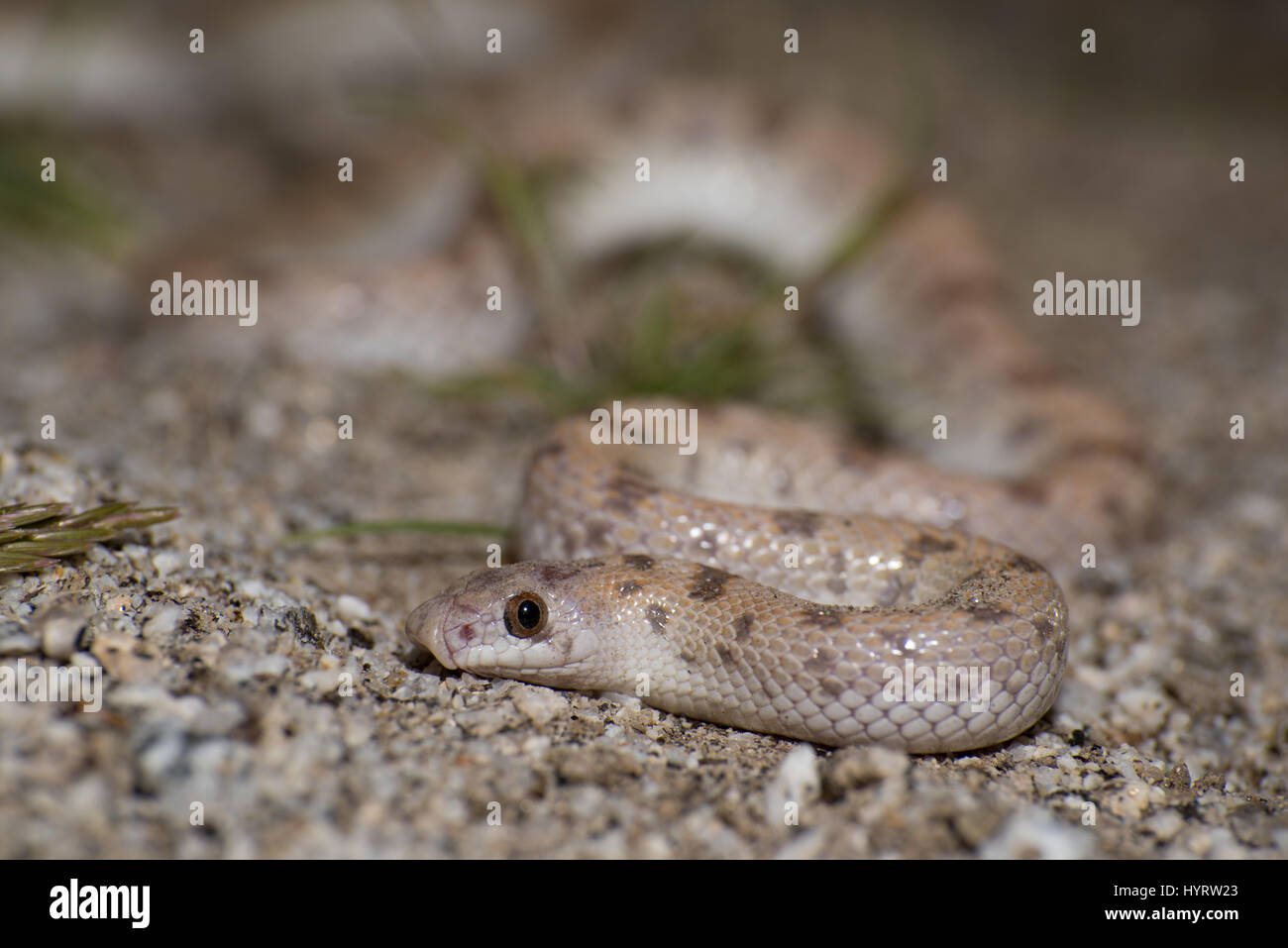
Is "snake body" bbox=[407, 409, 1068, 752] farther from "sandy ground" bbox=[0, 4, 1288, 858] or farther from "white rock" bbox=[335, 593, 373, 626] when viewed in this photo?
"white rock" bbox=[335, 593, 373, 626]

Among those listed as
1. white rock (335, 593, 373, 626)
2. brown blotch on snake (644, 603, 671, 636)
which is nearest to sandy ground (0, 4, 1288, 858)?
white rock (335, 593, 373, 626)

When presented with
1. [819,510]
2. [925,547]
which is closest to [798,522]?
[819,510]

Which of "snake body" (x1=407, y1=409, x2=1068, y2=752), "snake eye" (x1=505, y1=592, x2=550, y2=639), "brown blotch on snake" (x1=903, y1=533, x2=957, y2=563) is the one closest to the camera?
"snake body" (x1=407, y1=409, x2=1068, y2=752)

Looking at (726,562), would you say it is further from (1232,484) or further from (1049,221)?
Answer: (1049,221)

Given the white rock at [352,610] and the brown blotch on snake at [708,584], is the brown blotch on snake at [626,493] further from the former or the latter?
the white rock at [352,610]

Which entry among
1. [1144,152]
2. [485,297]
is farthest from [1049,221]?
[485,297]

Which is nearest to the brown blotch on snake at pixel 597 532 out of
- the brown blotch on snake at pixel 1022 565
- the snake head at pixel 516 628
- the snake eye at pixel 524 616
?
the snake head at pixel 516 628
